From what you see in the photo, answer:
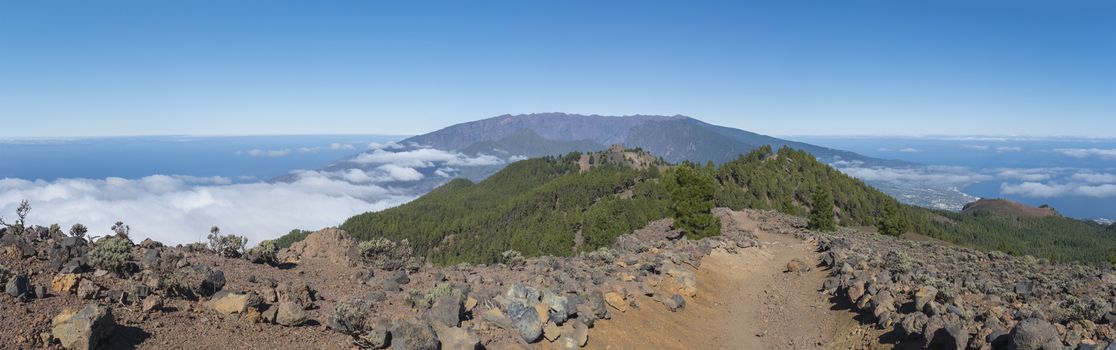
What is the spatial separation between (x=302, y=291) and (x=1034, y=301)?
68.5 feet

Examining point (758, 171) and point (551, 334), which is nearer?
point (551, 334)

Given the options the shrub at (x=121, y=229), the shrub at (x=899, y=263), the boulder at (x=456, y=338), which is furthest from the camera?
the shrub at (x=899, y=263)

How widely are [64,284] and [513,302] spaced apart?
363 inches

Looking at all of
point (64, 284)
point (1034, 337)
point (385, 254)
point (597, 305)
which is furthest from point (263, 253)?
point (1034, 337)

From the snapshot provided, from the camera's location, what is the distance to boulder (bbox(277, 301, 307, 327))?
10352 millimetres

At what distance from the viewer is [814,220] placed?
4650 centimetres

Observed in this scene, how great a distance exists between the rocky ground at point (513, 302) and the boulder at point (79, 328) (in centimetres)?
2

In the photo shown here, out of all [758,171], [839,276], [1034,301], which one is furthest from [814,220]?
[758,171]

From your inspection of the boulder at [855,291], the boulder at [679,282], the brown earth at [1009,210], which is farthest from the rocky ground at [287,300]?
the brown earth at [1009,210]

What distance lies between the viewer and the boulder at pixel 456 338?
10.5 m

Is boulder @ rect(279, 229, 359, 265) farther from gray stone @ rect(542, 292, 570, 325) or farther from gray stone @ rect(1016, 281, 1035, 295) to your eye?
gray stone @ rect(1016, 281, 1035, 295)

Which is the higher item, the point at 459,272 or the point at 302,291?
the point at 302,291

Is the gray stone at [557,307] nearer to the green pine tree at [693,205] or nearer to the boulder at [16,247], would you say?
the boulder at [16,247]

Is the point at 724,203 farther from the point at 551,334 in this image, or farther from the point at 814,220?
the point at 551,334
